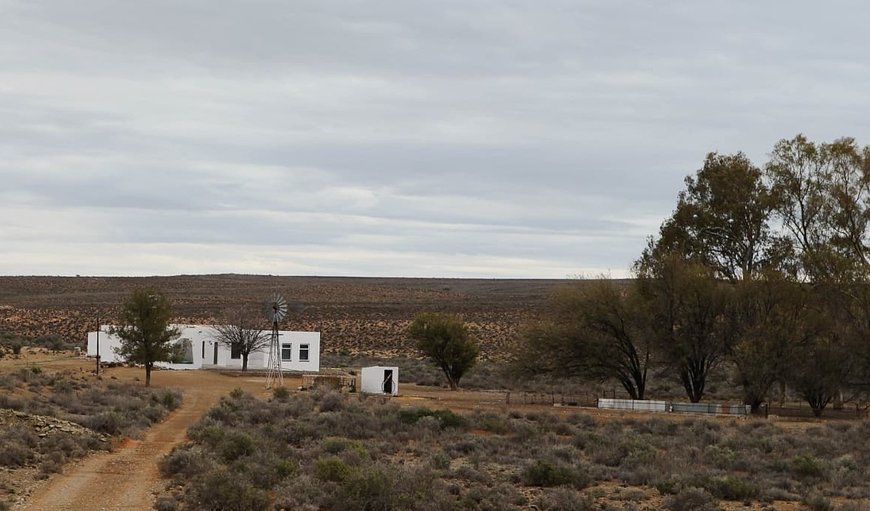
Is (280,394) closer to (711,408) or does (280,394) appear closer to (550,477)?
(711,408)

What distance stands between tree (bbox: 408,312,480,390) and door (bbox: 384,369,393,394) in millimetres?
6620

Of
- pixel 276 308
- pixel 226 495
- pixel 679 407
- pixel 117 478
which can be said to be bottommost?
pixel 117 478

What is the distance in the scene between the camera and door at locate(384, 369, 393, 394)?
2024 inches

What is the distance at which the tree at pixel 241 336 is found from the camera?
6906 cm

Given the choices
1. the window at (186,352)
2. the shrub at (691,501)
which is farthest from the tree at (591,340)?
the window at (186,352)

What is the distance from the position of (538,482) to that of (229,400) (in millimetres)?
19039

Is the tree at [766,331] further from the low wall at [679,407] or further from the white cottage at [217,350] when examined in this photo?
the white cottage at [217,350]

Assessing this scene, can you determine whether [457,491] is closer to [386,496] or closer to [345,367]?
[386,496]

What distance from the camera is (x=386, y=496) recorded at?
19516 mm

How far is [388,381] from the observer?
51.7 m

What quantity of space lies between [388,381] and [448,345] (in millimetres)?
7022

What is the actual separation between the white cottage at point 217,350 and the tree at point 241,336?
417 mm

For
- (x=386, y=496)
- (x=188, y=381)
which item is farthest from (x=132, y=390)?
(x=386, y=496)

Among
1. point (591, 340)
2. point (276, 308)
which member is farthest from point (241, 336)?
point (591, 340)
